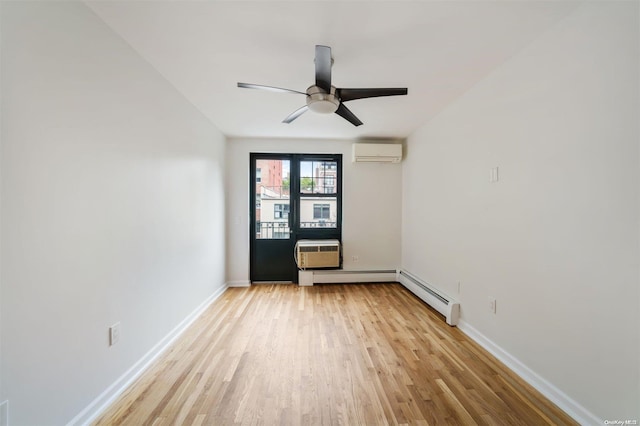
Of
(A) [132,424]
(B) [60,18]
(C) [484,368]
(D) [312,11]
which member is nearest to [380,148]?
(D) [312,11]

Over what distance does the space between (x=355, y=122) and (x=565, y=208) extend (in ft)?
5.59

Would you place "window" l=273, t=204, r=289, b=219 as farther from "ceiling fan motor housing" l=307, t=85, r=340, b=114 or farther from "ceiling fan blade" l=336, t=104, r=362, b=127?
"ceiling fan motor housing" l=307, t=85, r=340, b=114

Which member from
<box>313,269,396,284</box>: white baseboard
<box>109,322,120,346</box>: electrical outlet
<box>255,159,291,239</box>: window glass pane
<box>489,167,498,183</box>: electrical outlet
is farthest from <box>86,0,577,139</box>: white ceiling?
<box>313,269,396,284</box>: white baseboard

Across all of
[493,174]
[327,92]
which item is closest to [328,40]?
[327,92]

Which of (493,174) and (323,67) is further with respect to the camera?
(493,174)

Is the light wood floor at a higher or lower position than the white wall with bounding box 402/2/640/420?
lower

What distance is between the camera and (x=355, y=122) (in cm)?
238

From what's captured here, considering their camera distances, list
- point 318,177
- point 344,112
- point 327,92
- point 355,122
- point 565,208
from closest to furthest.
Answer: point 565,208 < point 327,92 < point 344,112 < point 355,122 < point 318,177

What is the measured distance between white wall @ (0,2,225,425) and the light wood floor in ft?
1.17

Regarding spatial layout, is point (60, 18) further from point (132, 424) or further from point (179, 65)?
point (132, 424)

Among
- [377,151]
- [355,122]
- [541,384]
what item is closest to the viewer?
[541,384]

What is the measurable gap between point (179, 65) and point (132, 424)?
2.42 m

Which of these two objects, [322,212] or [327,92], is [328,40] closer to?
[327,92]

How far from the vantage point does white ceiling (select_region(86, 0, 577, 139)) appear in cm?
137
